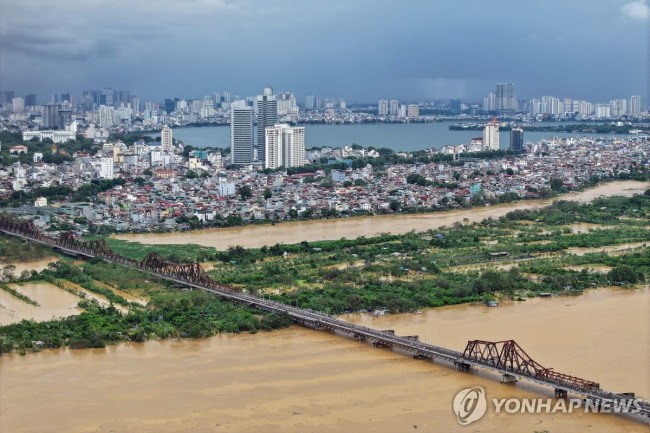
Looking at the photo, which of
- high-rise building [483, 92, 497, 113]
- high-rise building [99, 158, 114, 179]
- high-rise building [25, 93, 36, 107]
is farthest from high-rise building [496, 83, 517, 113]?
high-rise building [99, 158, 114, 179]

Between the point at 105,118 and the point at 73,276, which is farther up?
the point at 105,118

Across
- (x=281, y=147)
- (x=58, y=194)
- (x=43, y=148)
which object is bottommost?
(x=58, y=194)

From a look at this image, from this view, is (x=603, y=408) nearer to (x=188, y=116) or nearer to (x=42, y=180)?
(x=42, y=180)

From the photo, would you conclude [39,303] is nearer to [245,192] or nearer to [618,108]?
[245,192]

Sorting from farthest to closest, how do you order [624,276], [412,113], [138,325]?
[412,113], [624,276], [138,325]

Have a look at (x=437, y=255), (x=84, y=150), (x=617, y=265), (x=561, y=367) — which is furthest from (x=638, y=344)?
(x=84, y=150)

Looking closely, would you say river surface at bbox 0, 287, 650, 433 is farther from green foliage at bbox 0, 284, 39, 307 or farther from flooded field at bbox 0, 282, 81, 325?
green foliage at bbox 0, 284, 39, 307

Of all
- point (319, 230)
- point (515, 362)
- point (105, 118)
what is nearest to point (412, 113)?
point (105, 118)
